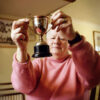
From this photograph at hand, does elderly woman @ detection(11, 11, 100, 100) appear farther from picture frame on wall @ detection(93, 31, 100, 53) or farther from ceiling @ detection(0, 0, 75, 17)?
picture frame on wall @ detection(93, 31, 100, 53)

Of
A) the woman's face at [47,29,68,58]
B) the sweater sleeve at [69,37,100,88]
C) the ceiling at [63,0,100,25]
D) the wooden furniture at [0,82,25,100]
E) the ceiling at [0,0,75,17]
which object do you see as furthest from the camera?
the ceiling at [63,0,100,25]

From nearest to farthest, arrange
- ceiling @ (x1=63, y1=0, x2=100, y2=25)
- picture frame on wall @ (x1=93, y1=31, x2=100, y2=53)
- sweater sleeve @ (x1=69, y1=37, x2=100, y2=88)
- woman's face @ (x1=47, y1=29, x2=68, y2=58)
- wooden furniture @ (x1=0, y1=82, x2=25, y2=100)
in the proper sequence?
sweater sleeve @ (x1=69, y1=37, x2=100, y2=88) < woman's face @ (x1=47, y1=29, x2=68, y2=58) < wooden furniture @ (x1=0, y1=82, x2=25, y2=100) < ceiling @ (x1=63, y1=0, x2=100, y2=25) < picture frame on wall @ (x1=93, y1=31, x2=100, y2=53)

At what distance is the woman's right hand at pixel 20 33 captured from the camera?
604mm

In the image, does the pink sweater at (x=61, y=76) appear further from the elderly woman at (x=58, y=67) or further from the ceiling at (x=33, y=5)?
the ceiling at (x=33, y=5)

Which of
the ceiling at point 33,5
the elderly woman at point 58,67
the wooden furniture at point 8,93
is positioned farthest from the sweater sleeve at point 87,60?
the wooden furniture at point 8,93

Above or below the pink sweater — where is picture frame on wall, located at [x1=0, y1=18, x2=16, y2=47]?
above

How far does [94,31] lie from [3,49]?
143 centimetres

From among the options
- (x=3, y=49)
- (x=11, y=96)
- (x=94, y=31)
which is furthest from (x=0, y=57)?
(x=94, y=31)

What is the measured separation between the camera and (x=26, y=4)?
4.47ft

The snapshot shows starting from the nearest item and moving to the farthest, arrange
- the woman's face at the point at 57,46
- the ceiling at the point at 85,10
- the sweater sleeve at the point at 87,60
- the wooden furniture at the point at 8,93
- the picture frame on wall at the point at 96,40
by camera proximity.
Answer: the sweater sleeve at the point at 87,60 < the woman's face at the point at 57,46 < the wooden furniture at the point at 8,93 < the ceiling at the point at 85,10 < the picture frame on wall at the point at 96,40

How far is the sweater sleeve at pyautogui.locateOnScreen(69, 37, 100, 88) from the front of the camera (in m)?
0.57

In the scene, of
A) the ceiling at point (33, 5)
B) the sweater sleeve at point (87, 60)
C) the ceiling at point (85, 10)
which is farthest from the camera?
the ceiling at point (85, 10)

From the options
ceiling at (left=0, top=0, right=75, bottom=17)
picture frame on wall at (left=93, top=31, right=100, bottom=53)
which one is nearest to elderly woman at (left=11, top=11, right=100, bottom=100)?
ceiling at (left=0, top=0, right=75, bottom=17)

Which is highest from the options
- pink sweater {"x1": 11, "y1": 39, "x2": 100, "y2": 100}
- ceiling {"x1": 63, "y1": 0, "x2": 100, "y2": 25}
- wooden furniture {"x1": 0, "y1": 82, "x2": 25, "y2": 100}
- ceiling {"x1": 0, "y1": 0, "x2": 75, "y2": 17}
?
ceiling {"x1": 63, "y1": 0, "x2": 100, "y2": 25}
